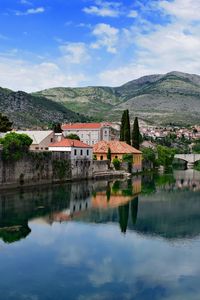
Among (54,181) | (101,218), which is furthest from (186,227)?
(54,181)

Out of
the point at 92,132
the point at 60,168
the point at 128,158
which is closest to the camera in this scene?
the point at 60,168

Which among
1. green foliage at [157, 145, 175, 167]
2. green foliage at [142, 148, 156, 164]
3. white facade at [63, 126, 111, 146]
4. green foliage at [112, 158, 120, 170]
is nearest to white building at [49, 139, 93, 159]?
green foliage at [112, 158, 120, 170]

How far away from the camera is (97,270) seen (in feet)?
65.5

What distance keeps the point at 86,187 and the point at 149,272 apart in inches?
1244

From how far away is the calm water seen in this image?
58.4 ft

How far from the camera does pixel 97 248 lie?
23719 mm

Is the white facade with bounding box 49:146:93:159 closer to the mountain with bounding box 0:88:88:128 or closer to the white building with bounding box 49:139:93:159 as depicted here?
the white building with bounding box 49:139:93:159

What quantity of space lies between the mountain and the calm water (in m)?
113

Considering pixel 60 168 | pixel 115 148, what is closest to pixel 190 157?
pixel 115 148

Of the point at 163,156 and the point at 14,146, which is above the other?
the point at 14,146

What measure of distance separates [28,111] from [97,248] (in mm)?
149683

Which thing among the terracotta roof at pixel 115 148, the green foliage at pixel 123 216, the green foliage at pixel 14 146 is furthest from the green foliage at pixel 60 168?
the terracotta roof at pixel 115 148

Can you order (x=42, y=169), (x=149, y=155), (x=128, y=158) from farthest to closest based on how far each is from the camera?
(x=149, y=155), (x=128, y=158), (x=42, y=169)

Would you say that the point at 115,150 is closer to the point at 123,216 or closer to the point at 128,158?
the point at 128,158
